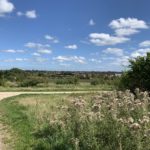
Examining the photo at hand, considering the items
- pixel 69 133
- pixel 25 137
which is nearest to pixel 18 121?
pixel 25 137

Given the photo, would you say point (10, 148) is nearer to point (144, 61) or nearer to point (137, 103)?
point (137, 103)

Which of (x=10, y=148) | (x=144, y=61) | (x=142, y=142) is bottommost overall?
(x=10, y=148)

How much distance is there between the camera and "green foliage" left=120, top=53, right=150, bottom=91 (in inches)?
806

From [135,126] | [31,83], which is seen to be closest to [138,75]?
[135,126]

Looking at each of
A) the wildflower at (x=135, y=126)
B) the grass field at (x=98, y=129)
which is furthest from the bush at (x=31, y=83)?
the wildflower at (x=135, y=126)

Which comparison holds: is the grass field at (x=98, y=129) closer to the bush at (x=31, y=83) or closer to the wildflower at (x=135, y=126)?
the wildflower at (x=135, y=126)

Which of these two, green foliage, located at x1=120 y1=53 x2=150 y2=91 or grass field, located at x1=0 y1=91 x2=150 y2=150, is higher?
green foliage, located at x1=120 y1=53 x2=150 y2=91

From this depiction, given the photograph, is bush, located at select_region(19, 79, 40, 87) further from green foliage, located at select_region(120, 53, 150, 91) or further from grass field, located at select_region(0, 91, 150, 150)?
grass field, located at select_region(0, 91, 150, 150)

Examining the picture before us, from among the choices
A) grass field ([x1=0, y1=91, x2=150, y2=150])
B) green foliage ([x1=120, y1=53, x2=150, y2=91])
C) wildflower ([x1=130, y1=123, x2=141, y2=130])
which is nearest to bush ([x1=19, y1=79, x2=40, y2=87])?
green foliage ([x1=120, y1=53, x2=150, y2=91])

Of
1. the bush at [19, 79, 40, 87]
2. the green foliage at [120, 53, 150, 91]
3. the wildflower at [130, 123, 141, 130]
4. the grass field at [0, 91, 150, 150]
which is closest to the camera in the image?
the wildflower at [130, 123, 141, 130]

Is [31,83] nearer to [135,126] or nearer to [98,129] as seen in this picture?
[98,129]

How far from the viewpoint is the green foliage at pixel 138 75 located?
20484 mm

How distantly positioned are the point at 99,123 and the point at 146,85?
1078 cm

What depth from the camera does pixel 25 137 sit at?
13.2 metres
